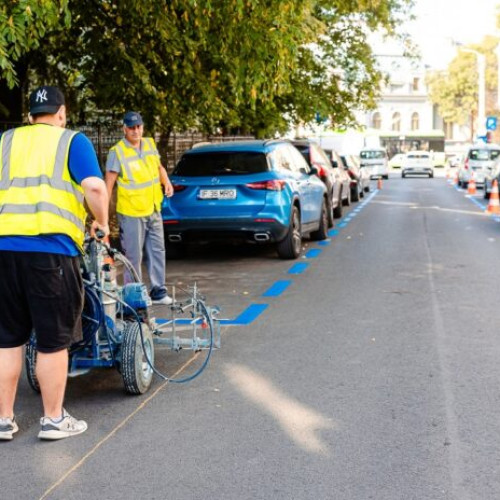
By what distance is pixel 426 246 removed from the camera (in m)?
15.0

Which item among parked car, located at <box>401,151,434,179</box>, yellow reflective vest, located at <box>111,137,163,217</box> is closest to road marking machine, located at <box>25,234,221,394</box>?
yellow reflective vest, located at <box>111,137,163,217</box>

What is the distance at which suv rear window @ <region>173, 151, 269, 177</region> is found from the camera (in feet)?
42.3

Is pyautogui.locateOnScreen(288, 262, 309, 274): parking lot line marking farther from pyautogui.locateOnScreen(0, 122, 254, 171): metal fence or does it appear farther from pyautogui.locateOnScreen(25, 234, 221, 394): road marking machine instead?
pyautogui.locateOnScreen(25, 234, 221, 394): road marking machine

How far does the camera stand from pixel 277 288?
10602 mm

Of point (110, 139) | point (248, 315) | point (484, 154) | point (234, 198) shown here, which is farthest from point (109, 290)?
point (484, 154)

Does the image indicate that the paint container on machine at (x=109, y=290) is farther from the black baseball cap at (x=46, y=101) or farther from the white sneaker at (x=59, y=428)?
the black baseball cap at (x=46, y=101)

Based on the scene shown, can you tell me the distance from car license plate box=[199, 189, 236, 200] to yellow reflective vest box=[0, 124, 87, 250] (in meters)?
7.71

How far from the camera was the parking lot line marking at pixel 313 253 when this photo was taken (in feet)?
45.4

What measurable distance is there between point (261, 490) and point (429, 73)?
99.1 meters

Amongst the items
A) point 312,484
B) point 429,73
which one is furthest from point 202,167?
point 429,73

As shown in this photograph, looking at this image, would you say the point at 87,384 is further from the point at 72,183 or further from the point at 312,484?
the point at 312,484

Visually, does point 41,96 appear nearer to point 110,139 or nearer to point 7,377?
point 7,377

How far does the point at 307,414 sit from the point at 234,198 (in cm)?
748

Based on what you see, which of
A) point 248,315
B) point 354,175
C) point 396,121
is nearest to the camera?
point 248,315
